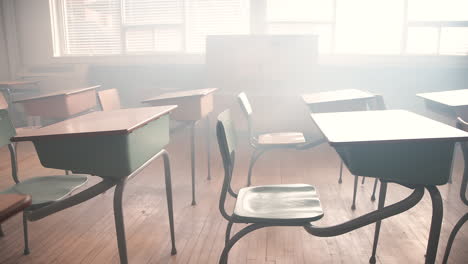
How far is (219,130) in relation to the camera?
135cm

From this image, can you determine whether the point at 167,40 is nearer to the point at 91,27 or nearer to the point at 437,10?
the point at 91,27

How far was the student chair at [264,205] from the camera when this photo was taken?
1.24 meters

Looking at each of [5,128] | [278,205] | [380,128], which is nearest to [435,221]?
[380,128]

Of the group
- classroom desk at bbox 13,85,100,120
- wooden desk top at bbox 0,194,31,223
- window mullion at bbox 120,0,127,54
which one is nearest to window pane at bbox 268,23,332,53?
window mullion at bbox 120,0,127,54

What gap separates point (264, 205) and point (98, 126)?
70cm

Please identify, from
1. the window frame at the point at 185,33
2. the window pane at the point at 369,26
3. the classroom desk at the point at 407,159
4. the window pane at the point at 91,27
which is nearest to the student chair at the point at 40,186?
the classroom desk at the point at 407,159

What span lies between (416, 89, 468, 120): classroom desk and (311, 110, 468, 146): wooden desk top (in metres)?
0.81

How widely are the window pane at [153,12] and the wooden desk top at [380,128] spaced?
Answer: 3.94m

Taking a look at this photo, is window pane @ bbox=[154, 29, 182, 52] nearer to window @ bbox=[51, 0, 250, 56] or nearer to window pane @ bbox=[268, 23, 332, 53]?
window @ bbox=[51, 0, 250, 56]

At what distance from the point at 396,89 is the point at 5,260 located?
13.7 ft

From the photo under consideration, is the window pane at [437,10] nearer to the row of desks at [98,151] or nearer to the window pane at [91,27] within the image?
the window pane at [91,27]

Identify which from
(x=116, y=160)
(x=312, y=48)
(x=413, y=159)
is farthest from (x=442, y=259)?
(x=312, y=48)

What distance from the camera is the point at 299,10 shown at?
15.8 ft

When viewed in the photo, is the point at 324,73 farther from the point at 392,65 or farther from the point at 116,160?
the point at 116,160
